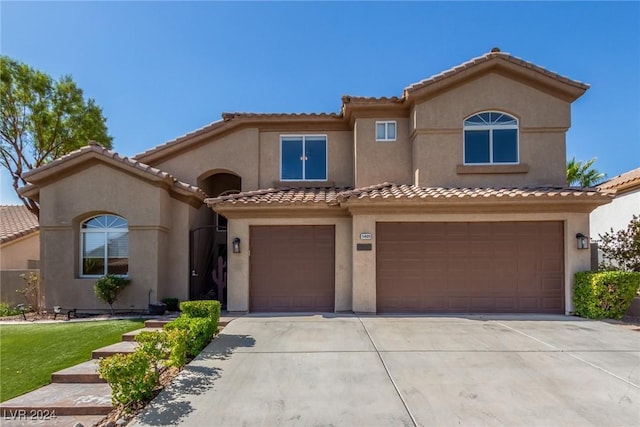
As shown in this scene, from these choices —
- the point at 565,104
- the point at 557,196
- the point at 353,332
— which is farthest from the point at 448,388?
the point at 565,104

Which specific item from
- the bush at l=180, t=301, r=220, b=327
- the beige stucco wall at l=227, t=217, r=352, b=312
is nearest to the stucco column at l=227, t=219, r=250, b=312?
the beige stucco wall at l=227, t=217, r=352, b=312

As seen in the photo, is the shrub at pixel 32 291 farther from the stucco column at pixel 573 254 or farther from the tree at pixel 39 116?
the stucco column at pixel 573 254

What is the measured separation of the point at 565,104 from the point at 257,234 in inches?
444

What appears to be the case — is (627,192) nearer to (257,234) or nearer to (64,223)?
(257,234)

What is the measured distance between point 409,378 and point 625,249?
10.8 metres

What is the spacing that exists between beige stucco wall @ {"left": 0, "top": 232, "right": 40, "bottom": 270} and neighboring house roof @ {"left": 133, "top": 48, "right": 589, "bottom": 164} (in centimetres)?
948

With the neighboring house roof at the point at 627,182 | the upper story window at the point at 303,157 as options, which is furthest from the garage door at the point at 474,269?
the neighboring house roof at the point at 627,182

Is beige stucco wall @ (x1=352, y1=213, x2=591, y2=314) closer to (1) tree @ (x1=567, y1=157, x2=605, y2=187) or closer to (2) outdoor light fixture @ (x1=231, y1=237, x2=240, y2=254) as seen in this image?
(2) outdoor light fixture @ (x1=231, y1=237, x2=240, y2=254)

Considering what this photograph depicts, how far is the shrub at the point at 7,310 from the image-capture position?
1282 centimetres

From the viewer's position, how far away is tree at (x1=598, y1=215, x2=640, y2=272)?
12188 mm

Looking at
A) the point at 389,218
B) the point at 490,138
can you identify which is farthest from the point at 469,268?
the point at 490,138

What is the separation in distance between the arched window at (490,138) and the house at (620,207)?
4.96m

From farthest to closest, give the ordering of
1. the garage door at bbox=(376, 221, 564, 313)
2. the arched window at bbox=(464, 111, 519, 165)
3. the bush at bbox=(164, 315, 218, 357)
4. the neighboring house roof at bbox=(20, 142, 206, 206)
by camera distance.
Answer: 1. the arched window at bbox=(464, 111, 519, 165)
2. the neighboring house roof at bbox=(20, 142, 206, 206)
3. the garage door at bbox=(376, 221, 564, 313)
4. the bush at bbox=(164, 315, 218, 357)

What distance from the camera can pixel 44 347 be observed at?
862 cm
